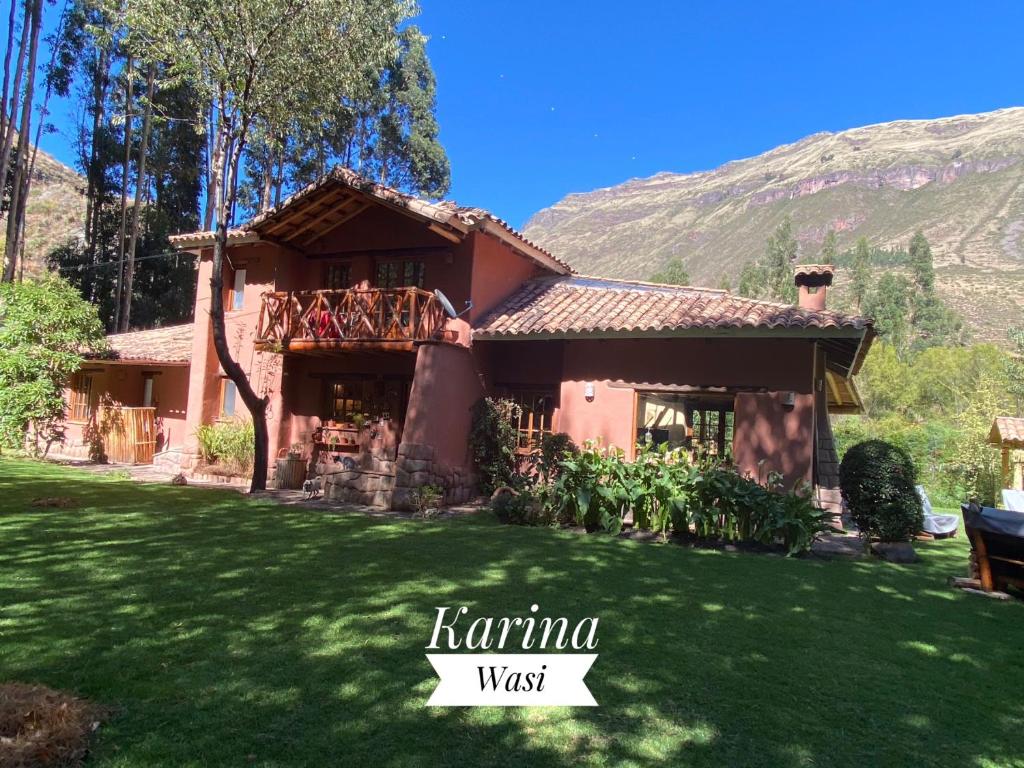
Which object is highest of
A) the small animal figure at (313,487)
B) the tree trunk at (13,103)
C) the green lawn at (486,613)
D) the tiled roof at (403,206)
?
the tree trunk at (13,103)

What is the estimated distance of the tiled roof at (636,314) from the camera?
9969 millimetres

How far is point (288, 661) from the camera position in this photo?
12.3 ft

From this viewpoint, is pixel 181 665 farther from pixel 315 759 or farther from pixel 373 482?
pixel 373 482

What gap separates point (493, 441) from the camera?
488 inches

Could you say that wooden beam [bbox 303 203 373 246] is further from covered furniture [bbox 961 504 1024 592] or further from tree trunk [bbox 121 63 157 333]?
tree trunk [bbox 121 63 157 333]

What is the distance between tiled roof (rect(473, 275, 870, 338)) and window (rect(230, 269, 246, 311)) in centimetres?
621

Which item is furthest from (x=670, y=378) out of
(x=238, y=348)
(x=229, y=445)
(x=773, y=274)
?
(x=773, y=274)

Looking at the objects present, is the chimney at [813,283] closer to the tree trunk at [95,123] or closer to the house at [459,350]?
A: the house at [459,350]

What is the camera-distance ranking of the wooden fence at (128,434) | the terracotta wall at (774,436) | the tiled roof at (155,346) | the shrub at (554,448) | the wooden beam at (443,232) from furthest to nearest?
1. the wooden fence at (128,434)
2. the tiled roof at (155,346)
3. the wooden beam at (443,232)
4. the shrub at (554,448)
5. the terracotta wall at (774,436)

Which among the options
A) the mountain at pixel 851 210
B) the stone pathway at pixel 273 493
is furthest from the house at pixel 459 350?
the mountain at pixel 851 210

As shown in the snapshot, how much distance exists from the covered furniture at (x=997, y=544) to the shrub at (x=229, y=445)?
12422 mm

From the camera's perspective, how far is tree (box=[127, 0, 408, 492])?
10.3m

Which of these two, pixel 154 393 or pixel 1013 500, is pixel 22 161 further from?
pixel 1013 500

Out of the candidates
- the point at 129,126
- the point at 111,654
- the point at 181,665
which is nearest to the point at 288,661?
the point at 181,665
